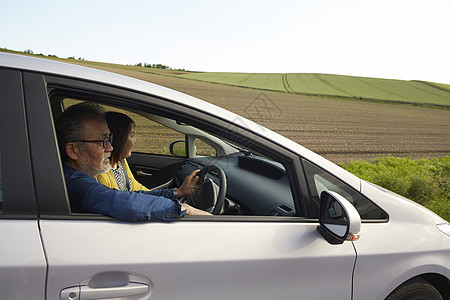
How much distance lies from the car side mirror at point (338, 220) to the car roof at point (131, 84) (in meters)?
0.18

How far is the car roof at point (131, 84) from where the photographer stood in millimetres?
1260

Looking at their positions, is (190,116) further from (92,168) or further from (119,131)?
(119,131)

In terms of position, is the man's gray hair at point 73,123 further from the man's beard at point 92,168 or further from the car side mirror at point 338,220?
the car side mirror at point 338,220

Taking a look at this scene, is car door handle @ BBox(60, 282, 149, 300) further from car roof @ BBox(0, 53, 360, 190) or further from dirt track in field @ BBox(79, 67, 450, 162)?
dirt track in field @ BBox(79, 67, 450, 162)

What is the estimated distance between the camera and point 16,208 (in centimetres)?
111

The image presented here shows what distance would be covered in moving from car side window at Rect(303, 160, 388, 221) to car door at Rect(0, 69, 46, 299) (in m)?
1.08

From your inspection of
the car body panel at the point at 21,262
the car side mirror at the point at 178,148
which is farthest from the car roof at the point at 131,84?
the car side mirror at the point at 178,148

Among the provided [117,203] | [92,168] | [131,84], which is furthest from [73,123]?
[117,203]

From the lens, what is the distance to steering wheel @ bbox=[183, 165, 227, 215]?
6.45 feet

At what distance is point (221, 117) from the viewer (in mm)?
1443

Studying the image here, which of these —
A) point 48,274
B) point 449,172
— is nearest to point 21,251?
point 48,274

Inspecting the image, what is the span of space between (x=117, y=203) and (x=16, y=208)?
1.07 ft

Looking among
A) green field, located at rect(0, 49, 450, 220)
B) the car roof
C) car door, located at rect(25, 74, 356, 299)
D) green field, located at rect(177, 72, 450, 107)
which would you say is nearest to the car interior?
the car roof

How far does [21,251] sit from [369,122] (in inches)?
976
